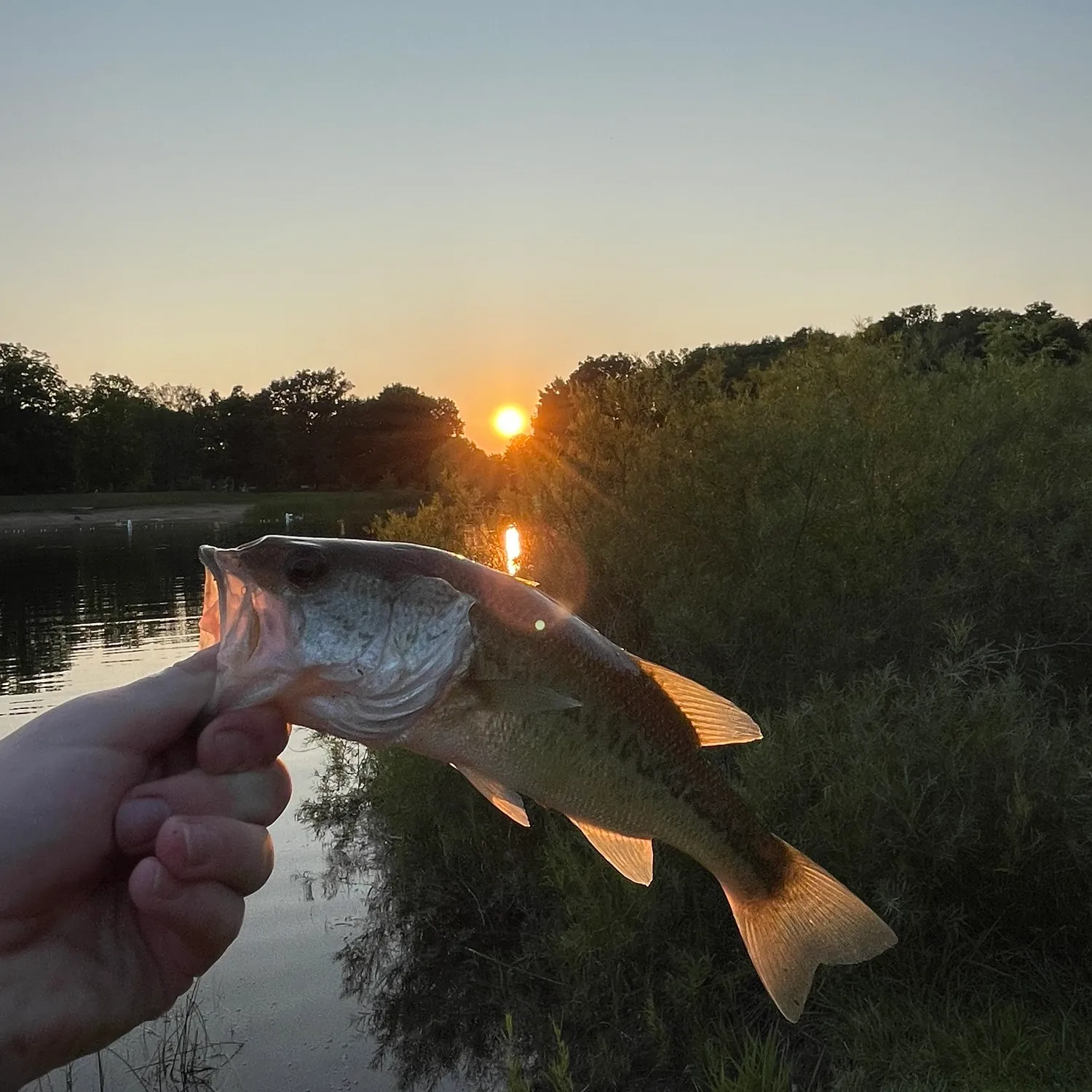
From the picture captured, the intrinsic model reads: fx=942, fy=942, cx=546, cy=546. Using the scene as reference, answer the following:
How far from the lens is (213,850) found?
2.38m

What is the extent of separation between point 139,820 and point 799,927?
2.10m

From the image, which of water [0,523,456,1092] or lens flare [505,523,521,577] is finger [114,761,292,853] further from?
lens flare [505,523,521,577]

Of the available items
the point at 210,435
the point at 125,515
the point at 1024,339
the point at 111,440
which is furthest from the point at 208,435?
the point at 1024,339

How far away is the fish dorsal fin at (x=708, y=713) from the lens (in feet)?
9.31

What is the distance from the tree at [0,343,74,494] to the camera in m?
78.1

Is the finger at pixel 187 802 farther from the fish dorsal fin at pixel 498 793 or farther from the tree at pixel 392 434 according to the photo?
the tree at pixel 392 434

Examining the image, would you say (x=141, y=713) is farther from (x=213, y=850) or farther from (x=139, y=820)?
(x=213, y=850)

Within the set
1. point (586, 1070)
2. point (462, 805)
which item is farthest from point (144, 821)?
point (462, 805)

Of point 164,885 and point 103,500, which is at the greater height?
point 164,885

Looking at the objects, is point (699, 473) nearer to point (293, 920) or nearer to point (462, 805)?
point (462, 805)

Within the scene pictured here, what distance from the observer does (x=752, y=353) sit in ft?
153

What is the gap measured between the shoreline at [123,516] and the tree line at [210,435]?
1072 centimetres

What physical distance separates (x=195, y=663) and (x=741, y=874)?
1.85m

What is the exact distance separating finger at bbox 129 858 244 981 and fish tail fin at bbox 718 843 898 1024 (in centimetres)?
158
